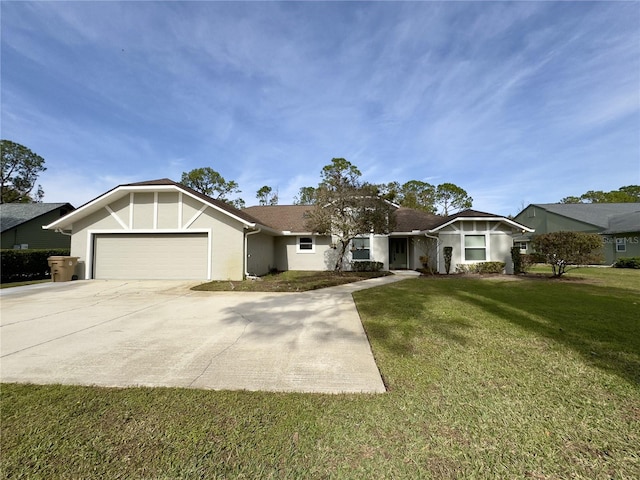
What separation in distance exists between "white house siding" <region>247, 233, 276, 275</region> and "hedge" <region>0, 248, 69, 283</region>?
37.4 ft

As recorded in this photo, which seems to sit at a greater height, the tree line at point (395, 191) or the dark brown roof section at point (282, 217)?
the tree line at point (395, 191)

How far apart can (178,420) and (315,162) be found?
59.5ft

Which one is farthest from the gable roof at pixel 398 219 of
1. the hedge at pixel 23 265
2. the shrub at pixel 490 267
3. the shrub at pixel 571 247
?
the hedge at pixel 23 265

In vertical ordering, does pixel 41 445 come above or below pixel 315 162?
below

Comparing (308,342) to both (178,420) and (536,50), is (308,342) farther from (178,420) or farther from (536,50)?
(536,50)

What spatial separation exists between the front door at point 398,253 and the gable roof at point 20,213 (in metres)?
25.2

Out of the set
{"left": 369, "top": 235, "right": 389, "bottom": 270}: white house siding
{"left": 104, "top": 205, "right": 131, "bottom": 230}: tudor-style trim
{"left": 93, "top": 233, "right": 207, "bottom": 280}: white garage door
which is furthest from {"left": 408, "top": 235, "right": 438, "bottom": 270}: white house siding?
{"left": 104, "top": 205, "right": 131, "bottom": 230}: tudor-style trim

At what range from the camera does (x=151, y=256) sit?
12.6 meters

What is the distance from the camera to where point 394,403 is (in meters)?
2.60

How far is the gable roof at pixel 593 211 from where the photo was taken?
25.3 m

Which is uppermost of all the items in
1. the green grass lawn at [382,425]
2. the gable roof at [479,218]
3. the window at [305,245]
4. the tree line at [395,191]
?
the tree line at [395,191]

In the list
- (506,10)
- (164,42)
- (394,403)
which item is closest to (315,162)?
(164,42)

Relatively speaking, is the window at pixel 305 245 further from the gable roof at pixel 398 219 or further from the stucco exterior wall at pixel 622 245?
the stucco exterior wall at pixel 622 245

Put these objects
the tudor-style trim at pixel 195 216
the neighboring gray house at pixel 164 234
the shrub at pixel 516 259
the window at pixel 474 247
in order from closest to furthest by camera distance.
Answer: the neighboring gray house at pixel 164 234, the tudor-style trim at pixel 195 216, the shrub at pixel 516 259, the window at pixel 474 247
